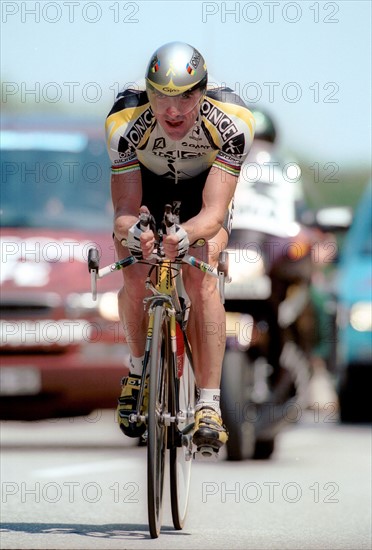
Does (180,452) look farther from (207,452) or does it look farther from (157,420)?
(157,420)

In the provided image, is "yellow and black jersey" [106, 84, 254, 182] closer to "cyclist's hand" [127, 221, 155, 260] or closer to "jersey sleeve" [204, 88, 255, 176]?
"jersey sleeve" [204, 88, 255, 176]

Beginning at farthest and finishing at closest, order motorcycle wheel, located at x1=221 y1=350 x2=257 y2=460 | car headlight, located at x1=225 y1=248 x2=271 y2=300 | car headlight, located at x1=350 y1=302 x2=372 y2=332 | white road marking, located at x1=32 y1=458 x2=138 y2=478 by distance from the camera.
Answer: car headlight, located at x1=350 y1=302 x2=372 y2=332, car headlight, located at x1=225 y1=248 x2=271 y2=300, motorcycle wheel, located at x1=221 y1=350 x2=257 y2=460, white road marking, located at x1=32 y1=458 x2=138 y2=478

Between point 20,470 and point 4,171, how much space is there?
320 centimetres

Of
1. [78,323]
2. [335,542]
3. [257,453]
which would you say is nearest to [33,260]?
[78,323]

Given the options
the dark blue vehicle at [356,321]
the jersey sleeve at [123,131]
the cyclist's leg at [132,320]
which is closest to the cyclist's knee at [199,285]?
the cyclist's leg at [132,320]

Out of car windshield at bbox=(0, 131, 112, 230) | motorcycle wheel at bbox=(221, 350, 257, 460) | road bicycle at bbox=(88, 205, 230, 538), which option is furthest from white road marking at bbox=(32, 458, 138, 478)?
road bicycle at bbox=(88, 205, 230, 538)

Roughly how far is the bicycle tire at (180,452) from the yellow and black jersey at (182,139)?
104 cm

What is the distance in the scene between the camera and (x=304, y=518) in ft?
31.1

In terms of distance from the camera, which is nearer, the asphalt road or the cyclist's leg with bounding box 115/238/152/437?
the cyclist's leg with bounding box 115/238/152/437

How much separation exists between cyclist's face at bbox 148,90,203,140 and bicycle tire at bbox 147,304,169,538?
87 cm

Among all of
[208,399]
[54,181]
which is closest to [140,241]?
[208,399]

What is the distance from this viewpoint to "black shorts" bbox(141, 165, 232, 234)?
867cm

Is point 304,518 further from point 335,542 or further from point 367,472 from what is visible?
point 367,472

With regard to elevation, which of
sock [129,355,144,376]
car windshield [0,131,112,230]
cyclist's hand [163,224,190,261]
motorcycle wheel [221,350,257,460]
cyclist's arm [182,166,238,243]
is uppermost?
cyclist's arm [182,166,238,243]
